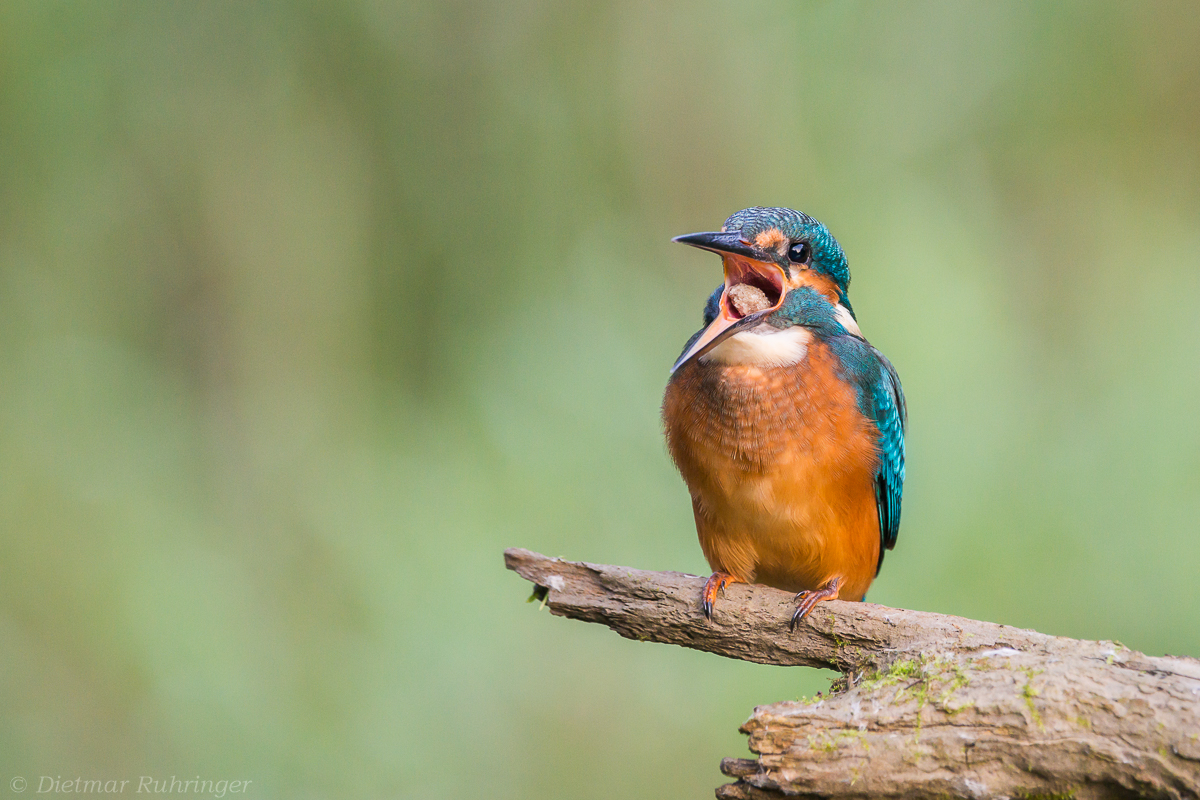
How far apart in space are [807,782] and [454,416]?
2.84 m

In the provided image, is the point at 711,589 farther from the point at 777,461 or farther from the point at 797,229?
the point at 797,229

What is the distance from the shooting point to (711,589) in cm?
221

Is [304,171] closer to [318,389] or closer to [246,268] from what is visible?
[246,268]

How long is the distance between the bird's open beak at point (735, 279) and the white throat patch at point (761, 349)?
33 mm

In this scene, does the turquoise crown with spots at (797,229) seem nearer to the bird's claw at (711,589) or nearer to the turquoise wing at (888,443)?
the turquoise wing at (888,443)

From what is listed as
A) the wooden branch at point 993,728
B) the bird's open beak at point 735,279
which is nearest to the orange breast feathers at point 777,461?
the bird's open beak at point 735,279

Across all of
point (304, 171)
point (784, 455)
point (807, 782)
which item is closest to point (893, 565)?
point (784, 455)

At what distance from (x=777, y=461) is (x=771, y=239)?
526 mm

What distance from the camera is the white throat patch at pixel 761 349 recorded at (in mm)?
2299

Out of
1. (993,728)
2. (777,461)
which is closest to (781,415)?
(777,461)

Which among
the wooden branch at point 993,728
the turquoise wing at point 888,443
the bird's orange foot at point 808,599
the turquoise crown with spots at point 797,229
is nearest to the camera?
the wooden branch at point 993,728

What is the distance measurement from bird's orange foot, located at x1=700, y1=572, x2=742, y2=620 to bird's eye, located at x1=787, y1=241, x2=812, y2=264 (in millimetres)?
783

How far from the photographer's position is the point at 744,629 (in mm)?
2174

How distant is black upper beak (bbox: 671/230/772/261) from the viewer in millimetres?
2146
